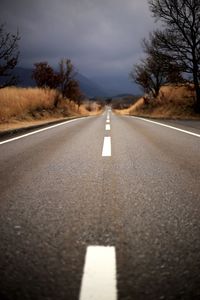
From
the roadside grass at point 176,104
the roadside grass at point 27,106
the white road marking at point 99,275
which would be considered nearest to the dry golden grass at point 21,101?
the roadside grass at point 27,106

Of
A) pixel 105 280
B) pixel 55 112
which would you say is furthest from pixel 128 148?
pixel 55 112

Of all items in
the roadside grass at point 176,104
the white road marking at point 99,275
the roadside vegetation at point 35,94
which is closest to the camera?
the white road marking at point 99,275

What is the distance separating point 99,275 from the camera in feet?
6.19

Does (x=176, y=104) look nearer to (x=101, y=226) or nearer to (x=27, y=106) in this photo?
(x=27, y=106)

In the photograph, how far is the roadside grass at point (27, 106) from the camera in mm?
19484

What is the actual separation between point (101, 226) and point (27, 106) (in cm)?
2152

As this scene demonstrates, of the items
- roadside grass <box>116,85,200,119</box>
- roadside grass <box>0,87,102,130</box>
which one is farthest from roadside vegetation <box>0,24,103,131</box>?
roadside grass <box>116,85,200,119</box>

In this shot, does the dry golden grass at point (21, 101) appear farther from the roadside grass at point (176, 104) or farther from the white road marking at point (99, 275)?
the white road marking at point (99, 275)

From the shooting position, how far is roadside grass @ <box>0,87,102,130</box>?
19484mm

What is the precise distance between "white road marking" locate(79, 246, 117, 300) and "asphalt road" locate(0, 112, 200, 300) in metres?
0.04

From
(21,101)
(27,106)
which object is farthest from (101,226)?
(27,106)

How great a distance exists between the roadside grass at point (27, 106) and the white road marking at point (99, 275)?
1393 cm

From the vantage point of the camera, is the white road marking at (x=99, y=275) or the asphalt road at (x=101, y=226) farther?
the asphalt road at (x=101, y=226)

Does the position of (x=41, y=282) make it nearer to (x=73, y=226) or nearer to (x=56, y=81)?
(x=73, y=226)
